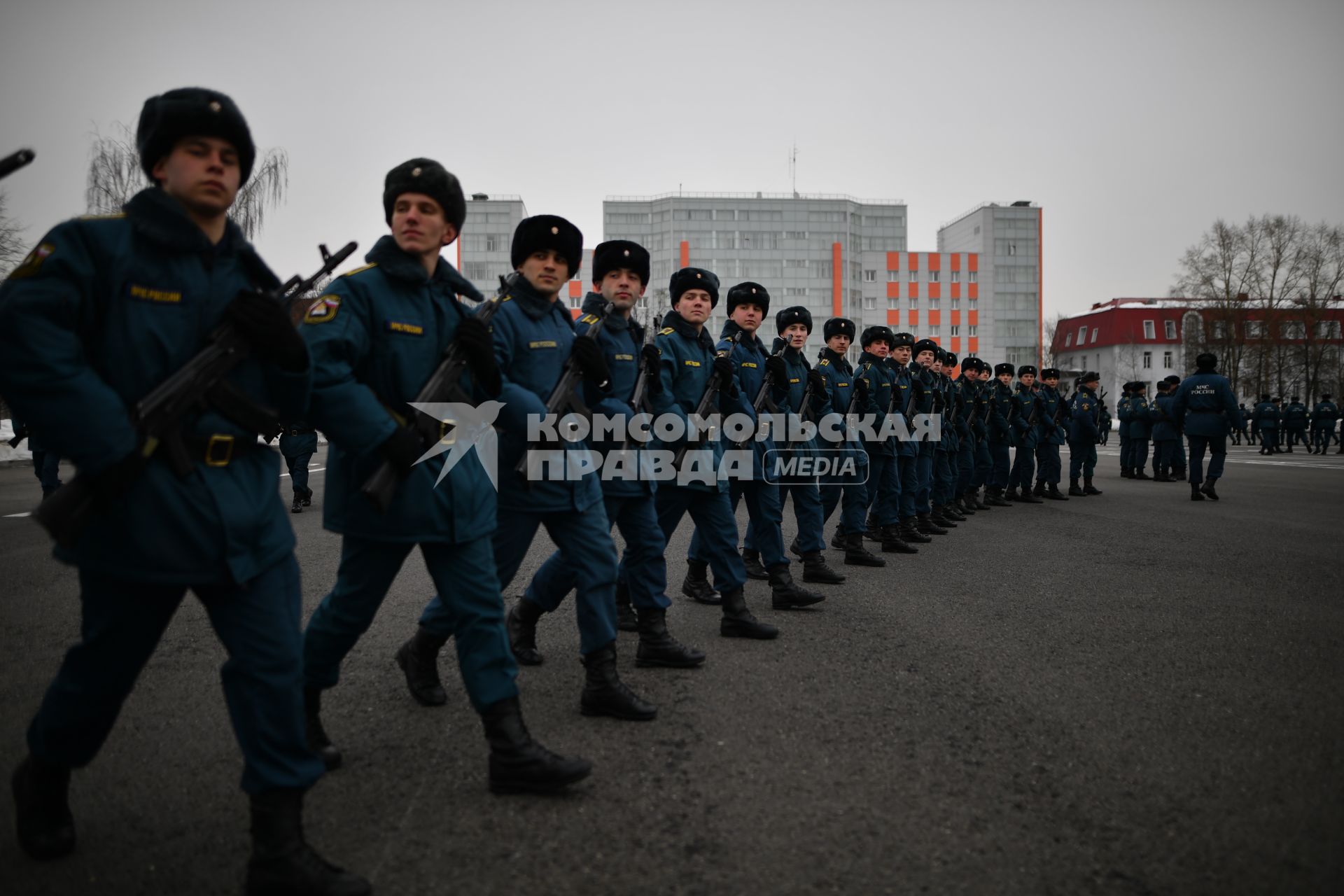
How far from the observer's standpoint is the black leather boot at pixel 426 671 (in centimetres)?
387

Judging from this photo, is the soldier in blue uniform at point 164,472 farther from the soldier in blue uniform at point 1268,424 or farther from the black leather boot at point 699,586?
the soldier in blue uniform at point 1268,424

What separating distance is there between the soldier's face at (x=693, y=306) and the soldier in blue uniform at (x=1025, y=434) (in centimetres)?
897

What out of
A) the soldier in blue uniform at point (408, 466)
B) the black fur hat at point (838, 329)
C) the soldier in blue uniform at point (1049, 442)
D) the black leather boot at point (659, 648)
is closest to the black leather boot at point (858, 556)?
the black fur hat at point (838, 329)

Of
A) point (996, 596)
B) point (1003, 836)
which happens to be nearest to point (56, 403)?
point (1003, 836)

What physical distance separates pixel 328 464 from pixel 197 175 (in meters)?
1.04

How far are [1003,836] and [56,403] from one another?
2.70 meters

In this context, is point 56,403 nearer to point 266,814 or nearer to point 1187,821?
point 266,814

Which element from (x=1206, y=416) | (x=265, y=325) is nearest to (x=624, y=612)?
(x=265, y=325)

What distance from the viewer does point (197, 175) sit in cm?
247

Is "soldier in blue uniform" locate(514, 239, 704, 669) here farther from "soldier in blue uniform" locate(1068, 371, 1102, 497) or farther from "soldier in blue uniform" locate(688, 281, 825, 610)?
"soldier in blue uniform" locate(1068, 371, 1102, 497)

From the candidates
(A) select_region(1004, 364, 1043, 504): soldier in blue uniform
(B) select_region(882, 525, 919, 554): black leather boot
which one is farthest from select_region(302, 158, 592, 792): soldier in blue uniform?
(A) select_region(1004, 364, 1043, 504): soldier in blue uniform

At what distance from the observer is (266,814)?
2336 mm

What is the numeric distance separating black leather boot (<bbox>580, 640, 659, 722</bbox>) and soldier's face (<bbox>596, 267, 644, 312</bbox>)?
6.06 ft

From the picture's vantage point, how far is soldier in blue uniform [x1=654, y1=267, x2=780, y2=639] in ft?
16.8
